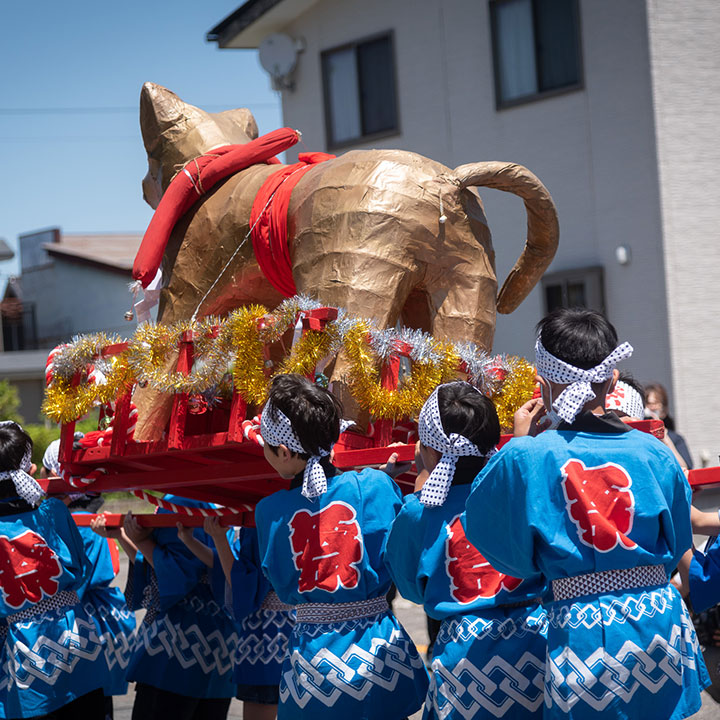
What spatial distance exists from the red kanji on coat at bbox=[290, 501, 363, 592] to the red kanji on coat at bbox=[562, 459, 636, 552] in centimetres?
78

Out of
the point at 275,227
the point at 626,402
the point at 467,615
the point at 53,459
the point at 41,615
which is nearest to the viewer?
the point at 467,615

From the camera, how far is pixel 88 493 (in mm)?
4383

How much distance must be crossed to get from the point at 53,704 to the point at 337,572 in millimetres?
1638

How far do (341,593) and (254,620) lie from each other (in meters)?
1.14

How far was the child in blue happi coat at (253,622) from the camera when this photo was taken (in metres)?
3.86

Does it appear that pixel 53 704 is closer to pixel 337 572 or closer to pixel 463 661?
pixel 337 572

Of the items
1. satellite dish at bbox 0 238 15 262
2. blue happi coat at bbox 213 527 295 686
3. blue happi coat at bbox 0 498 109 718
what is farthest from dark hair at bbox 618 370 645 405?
satellite dish at bbox 0 238 15 262

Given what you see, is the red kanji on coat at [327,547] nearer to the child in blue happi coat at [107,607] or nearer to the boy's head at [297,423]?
the boy's head at [297,423]

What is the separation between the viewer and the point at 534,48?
10336mm

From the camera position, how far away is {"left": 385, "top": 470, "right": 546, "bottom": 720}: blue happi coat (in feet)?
8.89

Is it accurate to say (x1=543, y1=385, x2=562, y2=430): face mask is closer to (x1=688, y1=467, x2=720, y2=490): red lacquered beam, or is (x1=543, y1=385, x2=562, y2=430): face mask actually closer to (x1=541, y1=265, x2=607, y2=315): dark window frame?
(x1=688, y1=467, x2=720, y2=490): red lacquered beam

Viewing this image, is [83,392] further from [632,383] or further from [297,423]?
[632,383]

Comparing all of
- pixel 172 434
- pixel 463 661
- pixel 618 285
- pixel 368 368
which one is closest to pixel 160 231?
pixel 172 434

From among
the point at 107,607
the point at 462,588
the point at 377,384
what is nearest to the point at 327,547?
the point at 462,588
